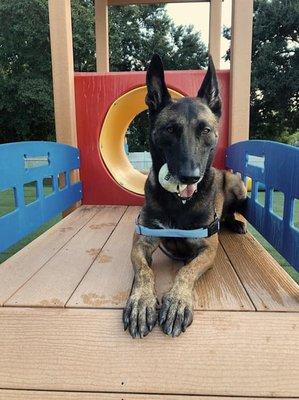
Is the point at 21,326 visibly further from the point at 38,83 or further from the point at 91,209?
the point at 38,83

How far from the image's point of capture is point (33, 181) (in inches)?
109

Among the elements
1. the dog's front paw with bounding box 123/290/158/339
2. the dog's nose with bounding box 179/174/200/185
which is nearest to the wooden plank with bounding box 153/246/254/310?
the dog's front paw with bounding box 123/290/158/339

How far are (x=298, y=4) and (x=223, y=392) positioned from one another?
72.5ft

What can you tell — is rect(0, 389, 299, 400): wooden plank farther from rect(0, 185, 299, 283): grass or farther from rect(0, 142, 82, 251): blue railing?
rect(0, 185, 299, 283): grass

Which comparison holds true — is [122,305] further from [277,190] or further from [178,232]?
[277,190]

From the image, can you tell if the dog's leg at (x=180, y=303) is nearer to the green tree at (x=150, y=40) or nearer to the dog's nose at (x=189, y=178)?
the dog's nose at (x=189, y=178)

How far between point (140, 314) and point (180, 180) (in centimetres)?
69

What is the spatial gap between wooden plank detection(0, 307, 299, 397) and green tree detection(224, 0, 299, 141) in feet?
66.3

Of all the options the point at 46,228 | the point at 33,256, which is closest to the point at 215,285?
the point at 33,256

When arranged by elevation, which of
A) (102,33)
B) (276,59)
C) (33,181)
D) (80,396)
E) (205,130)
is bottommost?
(80,396)

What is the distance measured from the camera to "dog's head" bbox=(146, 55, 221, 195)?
6.24ft

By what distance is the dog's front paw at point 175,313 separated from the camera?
4.92ft

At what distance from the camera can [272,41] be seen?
67.2ft

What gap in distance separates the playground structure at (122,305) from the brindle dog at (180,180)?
100 mm
